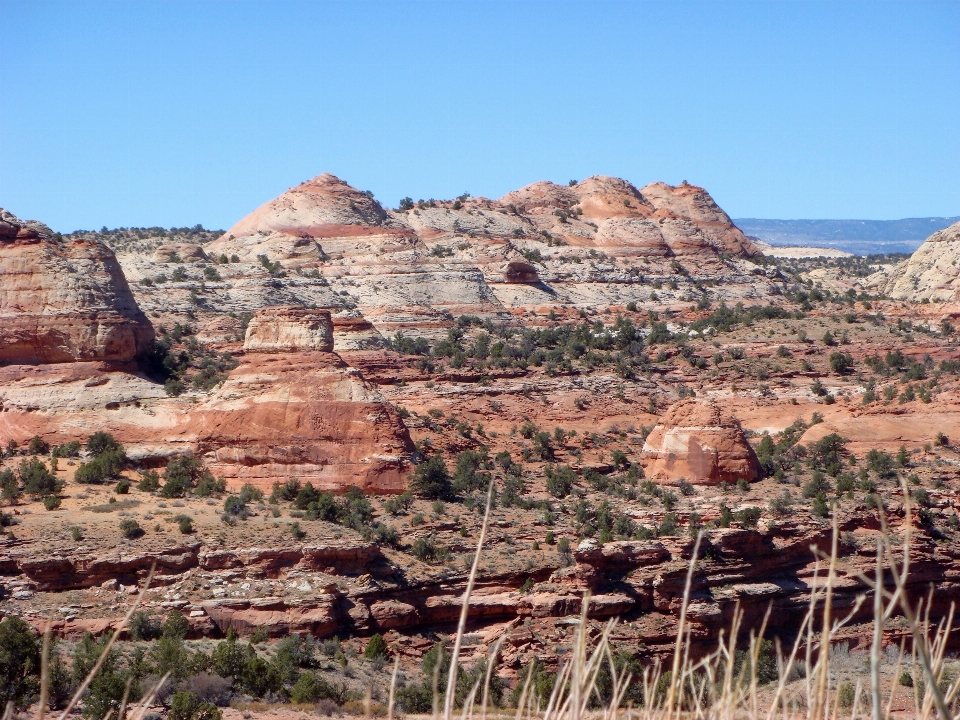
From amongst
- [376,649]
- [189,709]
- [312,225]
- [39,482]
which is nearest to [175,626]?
[376,649]

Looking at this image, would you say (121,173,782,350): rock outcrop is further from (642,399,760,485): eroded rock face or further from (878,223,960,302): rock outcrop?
(642,399,760,485): eroded rock face

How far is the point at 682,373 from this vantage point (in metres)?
55.7

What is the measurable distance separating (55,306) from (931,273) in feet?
204

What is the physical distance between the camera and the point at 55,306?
3816 cm

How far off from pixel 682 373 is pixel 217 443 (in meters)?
26.6

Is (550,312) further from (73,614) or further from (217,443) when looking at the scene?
(73,614)

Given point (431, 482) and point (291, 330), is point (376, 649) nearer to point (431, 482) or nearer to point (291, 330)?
point (431, 482)

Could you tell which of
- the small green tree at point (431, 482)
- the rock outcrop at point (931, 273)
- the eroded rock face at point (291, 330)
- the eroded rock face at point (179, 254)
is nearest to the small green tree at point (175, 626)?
the small green tree at point (431, 482)

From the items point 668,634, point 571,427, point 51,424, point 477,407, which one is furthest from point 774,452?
point 51,424

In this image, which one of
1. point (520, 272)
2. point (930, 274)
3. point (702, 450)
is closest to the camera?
point (702, 450)

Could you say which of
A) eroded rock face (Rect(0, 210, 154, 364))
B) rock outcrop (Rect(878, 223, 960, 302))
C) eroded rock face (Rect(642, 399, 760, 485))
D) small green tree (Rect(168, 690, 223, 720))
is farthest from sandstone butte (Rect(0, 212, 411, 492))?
rock outcrop (Rect(878, 223, 960, 302))

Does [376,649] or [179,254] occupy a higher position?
[179,254]

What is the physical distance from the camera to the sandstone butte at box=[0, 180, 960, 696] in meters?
28.0

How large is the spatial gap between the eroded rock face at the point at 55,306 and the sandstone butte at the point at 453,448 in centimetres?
7
